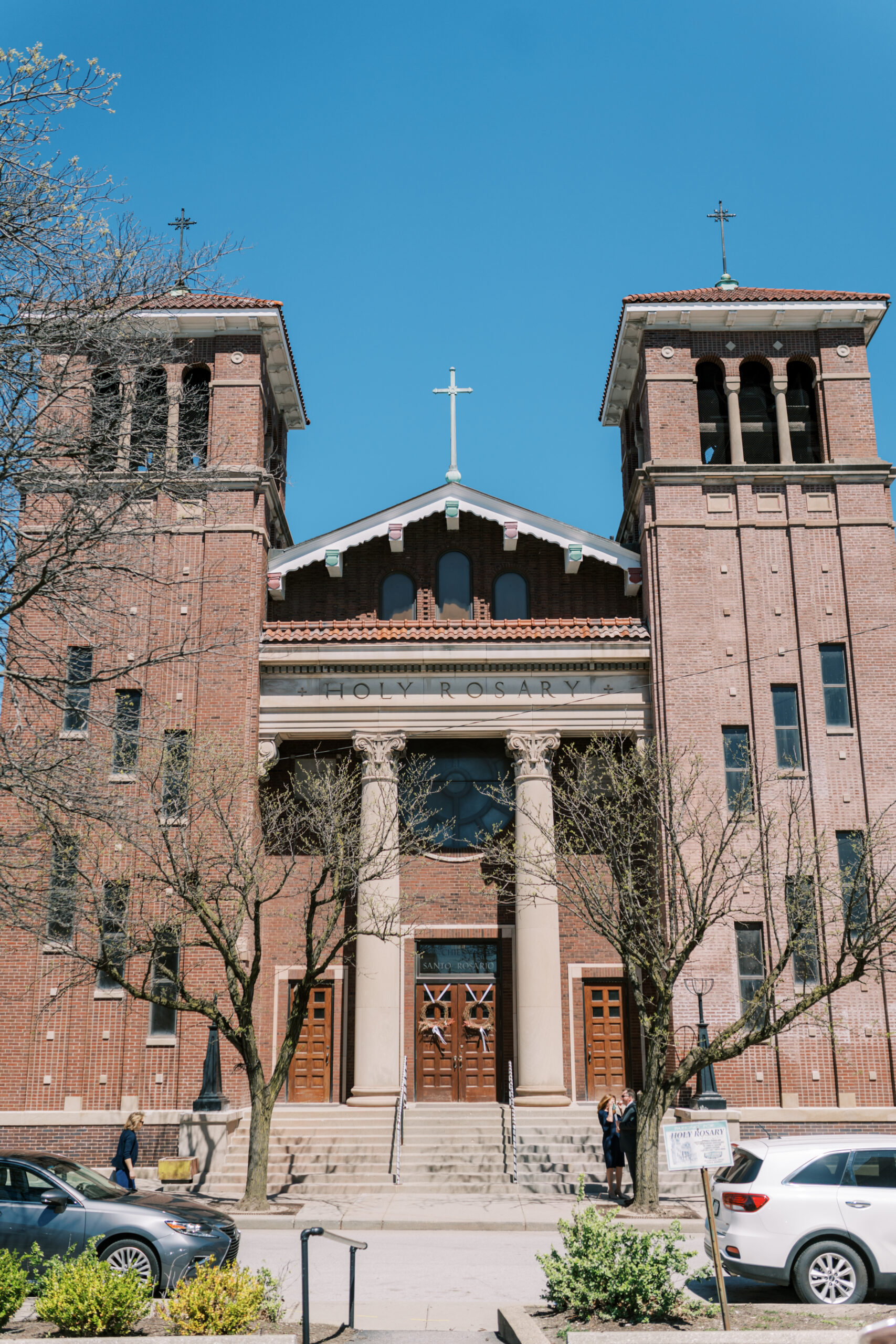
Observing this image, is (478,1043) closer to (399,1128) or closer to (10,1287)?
(399,1128)

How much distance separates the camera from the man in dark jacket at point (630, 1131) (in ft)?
66.1

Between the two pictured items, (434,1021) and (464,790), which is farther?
(464,790)

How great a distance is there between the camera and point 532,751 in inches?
1033

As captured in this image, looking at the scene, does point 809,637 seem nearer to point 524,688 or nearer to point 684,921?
point 524,688

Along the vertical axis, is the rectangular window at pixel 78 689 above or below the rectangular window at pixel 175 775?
above

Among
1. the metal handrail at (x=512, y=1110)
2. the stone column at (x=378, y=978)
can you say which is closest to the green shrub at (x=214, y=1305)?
the metal handrail at (x=512, y=1110)

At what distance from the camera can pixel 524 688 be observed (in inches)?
1056

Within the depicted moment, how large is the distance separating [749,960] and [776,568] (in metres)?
8.29

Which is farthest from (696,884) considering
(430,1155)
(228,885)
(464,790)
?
(228,885)

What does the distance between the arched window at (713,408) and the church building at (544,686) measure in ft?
0.29

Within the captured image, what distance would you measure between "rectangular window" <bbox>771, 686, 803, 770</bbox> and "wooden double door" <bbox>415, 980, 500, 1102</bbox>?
786 cm

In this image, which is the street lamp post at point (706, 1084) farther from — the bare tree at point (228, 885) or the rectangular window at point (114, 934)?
the rectangular window at point (114, 934)

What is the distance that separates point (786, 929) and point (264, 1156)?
1079cm

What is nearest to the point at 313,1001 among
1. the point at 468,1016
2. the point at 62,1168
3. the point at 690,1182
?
the point at 468,1016
